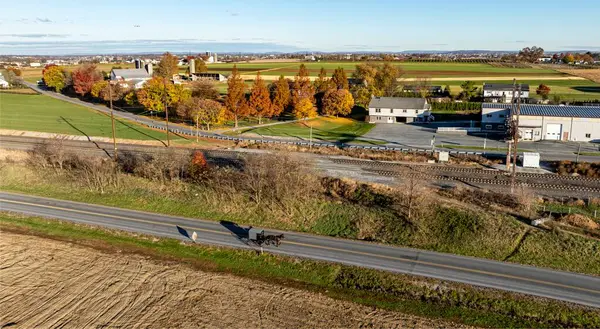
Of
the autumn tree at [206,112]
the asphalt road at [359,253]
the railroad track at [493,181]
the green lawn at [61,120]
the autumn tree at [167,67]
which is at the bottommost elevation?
the asphalt road at [359,253]

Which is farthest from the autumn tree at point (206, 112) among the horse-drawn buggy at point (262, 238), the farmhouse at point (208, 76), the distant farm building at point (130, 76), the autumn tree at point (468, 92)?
the farmhouse at point (208, 76)

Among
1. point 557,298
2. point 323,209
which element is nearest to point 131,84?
point 323,209

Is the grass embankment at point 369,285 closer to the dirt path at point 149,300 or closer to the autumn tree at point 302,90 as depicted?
the dirt path at point 149,300

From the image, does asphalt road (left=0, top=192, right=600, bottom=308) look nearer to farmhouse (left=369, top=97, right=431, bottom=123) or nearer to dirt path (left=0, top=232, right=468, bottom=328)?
dirt path (left=0, top=232, right=468, bottom=328)

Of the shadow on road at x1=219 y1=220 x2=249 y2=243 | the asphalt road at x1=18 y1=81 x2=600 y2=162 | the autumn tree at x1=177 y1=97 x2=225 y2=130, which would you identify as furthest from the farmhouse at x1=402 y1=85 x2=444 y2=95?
Answer: the shadow on road at x1=219 y1=220 x2=249 y2=243

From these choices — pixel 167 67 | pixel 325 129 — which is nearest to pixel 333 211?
pixel 325 129

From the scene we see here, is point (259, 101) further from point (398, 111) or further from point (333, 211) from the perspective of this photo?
point (333, 211)
